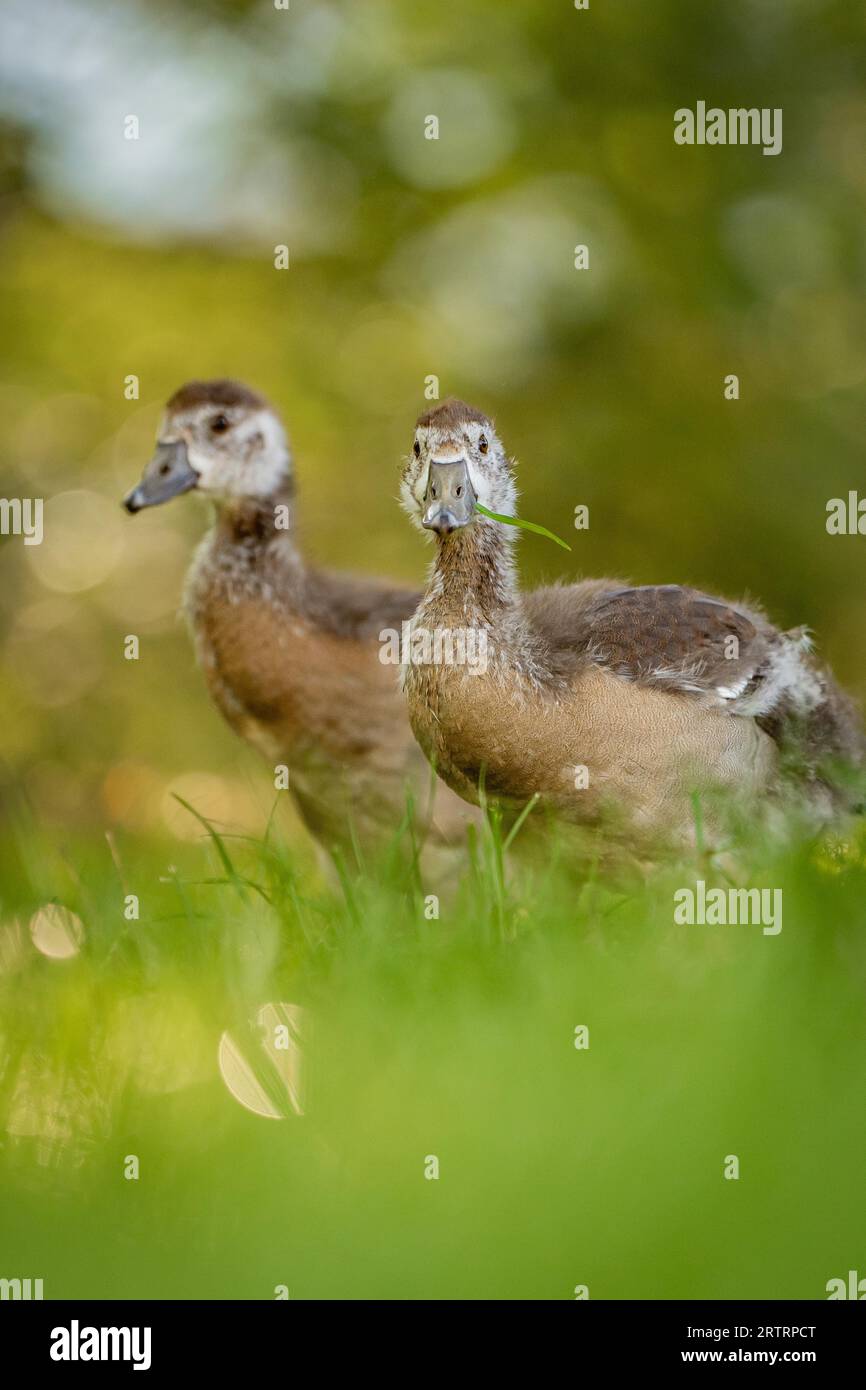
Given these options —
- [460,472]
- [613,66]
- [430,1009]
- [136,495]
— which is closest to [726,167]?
[613,66]

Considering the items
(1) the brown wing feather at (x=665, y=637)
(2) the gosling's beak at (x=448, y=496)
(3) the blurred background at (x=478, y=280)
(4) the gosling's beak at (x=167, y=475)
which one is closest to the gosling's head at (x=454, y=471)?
(2) the gosling's beak at (x=448, y=496)

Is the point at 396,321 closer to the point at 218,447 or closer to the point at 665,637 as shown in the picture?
the point at 218,447

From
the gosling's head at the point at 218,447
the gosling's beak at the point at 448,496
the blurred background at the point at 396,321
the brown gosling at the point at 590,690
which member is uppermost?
the blurred background at the point at 396,321

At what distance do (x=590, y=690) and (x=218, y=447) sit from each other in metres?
2.96

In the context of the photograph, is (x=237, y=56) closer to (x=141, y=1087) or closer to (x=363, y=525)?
(x=363, y=525)

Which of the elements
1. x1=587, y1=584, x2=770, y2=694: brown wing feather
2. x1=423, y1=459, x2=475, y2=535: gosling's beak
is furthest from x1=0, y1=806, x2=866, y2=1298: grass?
x1=423, y1=459, x2=475, y2=535: gosling's beak

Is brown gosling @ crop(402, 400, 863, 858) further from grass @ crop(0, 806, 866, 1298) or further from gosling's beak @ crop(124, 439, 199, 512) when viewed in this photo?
gosling's beak @ crop(124, 439, 199, 512)

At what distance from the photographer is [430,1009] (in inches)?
142

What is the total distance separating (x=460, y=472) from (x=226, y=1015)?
205cm

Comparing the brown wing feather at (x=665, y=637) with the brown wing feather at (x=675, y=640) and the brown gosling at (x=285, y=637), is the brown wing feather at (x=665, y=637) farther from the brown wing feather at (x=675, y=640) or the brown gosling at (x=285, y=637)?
the brown gosling at (x=285, y=637)

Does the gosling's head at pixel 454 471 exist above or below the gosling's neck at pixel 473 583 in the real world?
above

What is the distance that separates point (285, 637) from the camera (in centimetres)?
707

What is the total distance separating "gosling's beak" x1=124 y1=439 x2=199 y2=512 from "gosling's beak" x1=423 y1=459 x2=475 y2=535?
240cm

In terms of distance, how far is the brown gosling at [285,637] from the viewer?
22.8 feet
